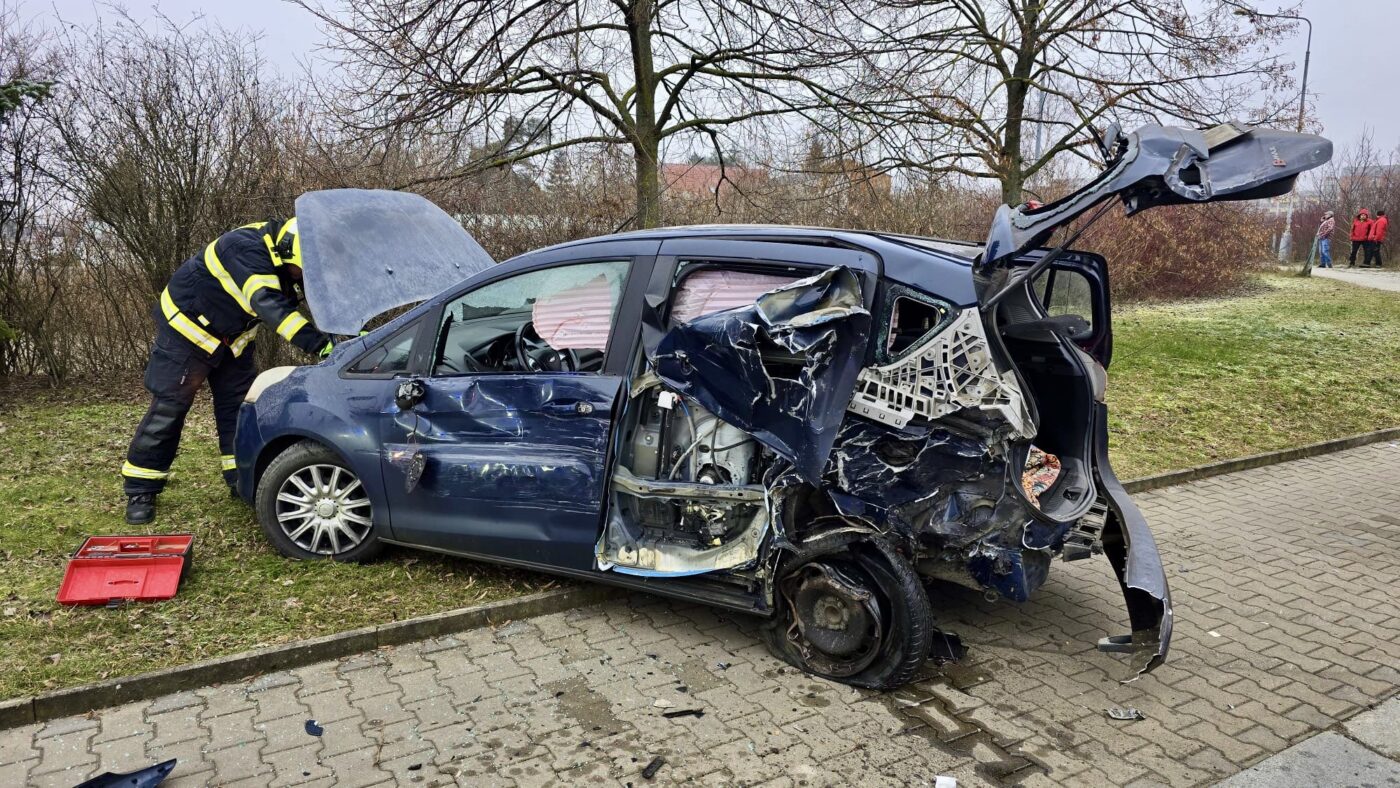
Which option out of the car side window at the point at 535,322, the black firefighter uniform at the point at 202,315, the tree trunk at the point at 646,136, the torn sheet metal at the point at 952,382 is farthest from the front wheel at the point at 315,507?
the tree trunk at the point at 646,136

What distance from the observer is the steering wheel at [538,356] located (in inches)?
160

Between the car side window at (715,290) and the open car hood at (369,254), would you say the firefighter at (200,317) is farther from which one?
the car side window at (715,290)

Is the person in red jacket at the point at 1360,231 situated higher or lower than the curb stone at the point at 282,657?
higher

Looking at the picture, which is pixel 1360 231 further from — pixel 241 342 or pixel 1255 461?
pixel 241 342

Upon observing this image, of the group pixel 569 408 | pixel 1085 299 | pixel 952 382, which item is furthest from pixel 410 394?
pixel 1085 299

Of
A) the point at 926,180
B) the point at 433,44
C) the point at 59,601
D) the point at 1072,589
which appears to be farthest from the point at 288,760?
the point at 926,180

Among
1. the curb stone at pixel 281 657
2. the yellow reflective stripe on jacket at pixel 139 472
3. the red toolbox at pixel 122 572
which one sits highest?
the yellow reflective stripe on jacket at pixel 139 472

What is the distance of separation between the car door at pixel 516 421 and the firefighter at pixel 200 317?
3.31 ft

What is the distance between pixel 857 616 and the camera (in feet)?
11.6

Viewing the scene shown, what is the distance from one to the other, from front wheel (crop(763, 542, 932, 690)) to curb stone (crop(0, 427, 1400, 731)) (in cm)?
109

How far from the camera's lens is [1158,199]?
10.1ft

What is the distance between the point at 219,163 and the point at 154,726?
673cm

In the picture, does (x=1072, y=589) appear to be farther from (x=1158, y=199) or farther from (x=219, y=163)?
(x=219, y=163)

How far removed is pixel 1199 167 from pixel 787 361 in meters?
1.58
